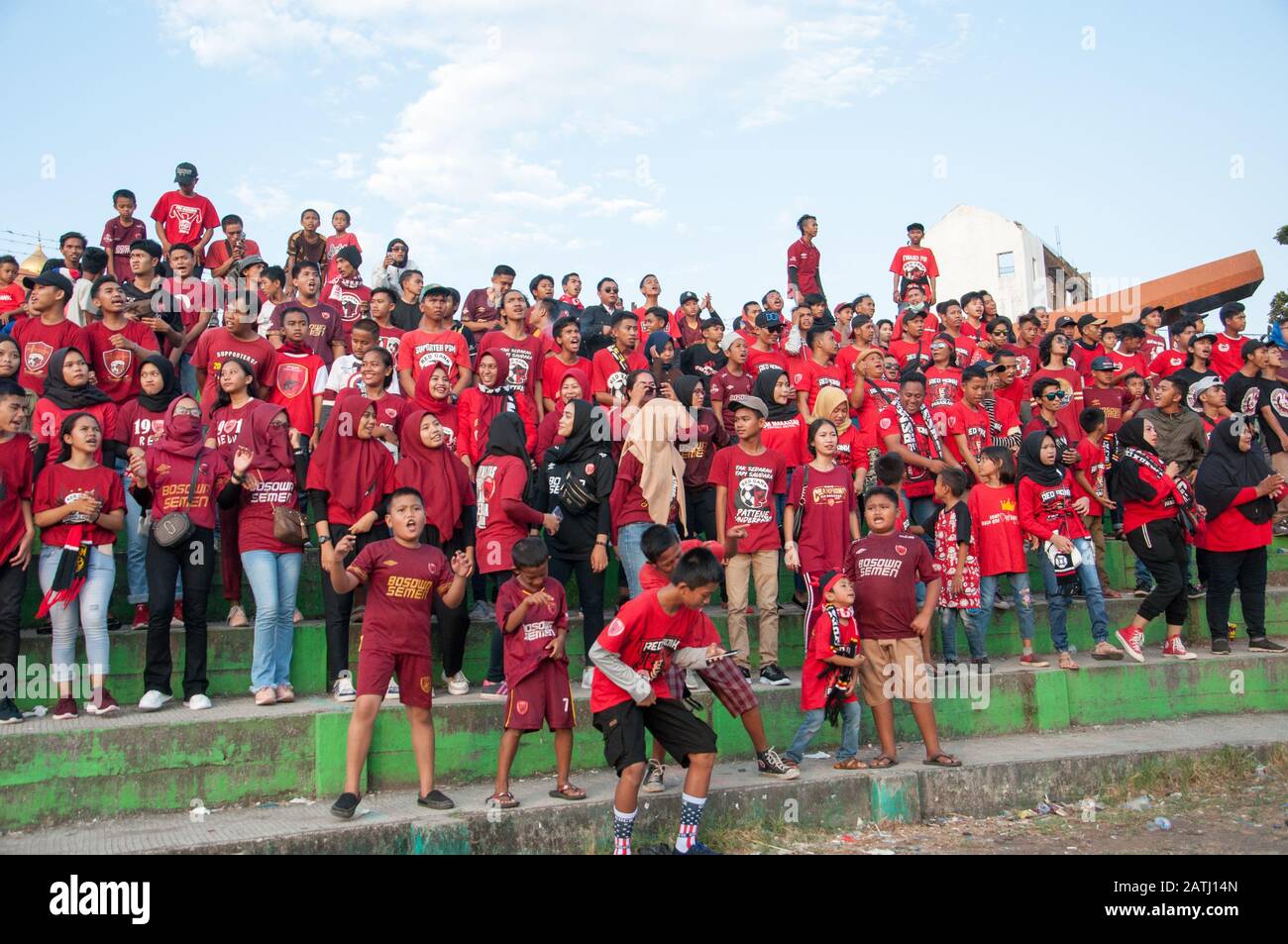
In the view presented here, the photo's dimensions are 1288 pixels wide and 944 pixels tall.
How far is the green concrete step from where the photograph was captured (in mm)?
5727

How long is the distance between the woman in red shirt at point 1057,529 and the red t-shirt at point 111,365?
7751 mm

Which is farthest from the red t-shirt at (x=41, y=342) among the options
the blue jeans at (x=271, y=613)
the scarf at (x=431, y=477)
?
the scarf at (x=431, y=477)

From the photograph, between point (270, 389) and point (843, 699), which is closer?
point (843, 699)

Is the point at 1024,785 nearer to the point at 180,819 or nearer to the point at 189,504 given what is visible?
the point at 180,819

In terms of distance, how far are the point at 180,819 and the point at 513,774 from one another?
208 cm

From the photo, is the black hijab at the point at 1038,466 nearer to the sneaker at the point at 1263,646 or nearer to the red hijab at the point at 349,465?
the sneaker at the point at 1263,646

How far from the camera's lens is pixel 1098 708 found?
8359 mm

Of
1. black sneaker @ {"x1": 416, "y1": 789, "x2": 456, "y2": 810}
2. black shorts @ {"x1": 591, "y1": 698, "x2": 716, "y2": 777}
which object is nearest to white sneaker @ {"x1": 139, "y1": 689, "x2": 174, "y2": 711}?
black sneaker @ {"x1": 416, "y1": 789, "x2": 456, "y2": 810}

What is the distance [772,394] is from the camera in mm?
8820

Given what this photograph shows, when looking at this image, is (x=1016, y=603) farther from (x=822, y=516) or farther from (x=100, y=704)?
(x=100, y=704)

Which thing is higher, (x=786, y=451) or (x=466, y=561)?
(x=786, y=451)

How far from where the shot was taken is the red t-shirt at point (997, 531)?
27.1ft

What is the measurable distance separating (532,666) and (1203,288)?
17953mm

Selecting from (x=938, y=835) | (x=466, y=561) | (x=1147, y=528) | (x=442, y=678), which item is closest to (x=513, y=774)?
(x=442, y=678)
